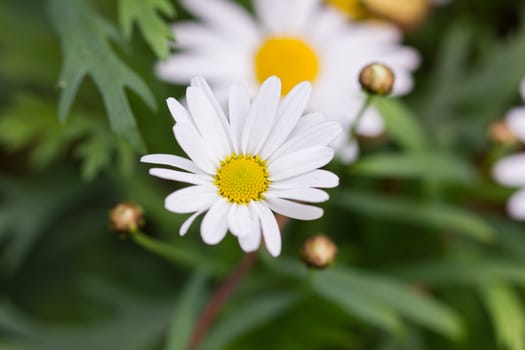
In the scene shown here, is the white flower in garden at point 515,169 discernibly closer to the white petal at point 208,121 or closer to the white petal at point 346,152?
→ the white petal at point 346,152

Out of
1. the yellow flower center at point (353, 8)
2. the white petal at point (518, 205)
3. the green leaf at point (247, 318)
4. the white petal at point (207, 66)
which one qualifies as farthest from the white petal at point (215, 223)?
the yellow flower center at point (353, 8)

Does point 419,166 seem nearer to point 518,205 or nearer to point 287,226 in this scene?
point 518,205

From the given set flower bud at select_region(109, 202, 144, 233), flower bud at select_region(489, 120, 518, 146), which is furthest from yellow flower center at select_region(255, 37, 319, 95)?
flower bud at select_region(109, 202, 144, 233)

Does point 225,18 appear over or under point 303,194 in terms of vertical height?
over

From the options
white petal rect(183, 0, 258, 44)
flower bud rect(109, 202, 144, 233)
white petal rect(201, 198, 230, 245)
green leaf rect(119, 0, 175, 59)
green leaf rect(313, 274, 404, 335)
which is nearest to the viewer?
white petal rect(201, 198, 230, 245)

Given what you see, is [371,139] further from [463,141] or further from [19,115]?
[19,115]

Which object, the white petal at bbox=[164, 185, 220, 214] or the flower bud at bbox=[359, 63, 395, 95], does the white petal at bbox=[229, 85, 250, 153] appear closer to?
the white petal at bbox=[164, 185, 220, 214]

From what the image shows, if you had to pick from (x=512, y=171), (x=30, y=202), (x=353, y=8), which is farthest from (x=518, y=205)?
(x=30, y=202)
